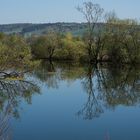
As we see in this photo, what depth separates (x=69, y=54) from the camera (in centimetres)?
5262

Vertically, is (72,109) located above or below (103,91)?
above

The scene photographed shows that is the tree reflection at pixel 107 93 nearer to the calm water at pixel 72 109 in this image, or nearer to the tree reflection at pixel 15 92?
the calm water at pixel 72 109

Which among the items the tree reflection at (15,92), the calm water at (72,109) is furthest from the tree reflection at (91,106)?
the tree reflection at (15,92)

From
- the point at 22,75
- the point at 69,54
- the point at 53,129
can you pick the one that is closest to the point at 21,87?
the point at 22,75

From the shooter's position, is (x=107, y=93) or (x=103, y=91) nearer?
(x=107, y=93)

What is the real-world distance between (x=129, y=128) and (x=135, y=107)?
14.4 ft

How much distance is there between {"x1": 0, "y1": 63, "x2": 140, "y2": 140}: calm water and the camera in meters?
12.1

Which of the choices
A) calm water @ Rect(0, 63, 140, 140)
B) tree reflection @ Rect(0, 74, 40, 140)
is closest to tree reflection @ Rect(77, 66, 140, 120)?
calm water @ Rect(0, 63, 140, 140)

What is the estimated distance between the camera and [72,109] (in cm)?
1684

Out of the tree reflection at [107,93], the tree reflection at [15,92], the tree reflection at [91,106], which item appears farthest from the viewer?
the tree reflection at [107,93]

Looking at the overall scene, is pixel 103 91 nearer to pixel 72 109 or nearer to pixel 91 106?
pixel 91 106

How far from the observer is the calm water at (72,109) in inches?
478

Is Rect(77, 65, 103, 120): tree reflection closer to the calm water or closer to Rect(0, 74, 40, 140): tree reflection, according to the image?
the calm water

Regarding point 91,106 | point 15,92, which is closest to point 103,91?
point 91,106
